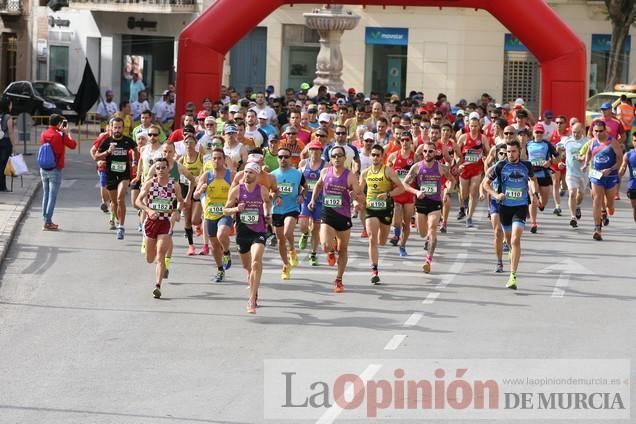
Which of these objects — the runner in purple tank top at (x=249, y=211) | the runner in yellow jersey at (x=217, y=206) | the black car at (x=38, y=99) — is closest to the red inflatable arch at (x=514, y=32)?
the runner in yellow jersey at (x=217, y=206)

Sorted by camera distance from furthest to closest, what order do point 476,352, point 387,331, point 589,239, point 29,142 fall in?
point 29,142, point 589,239, point 387,331, point 476,352

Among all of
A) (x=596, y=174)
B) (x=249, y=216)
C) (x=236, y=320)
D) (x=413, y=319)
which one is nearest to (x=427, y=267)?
(x=413, y=319)

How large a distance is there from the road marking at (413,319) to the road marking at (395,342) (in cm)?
65

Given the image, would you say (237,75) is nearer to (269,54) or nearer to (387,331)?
(269,54)

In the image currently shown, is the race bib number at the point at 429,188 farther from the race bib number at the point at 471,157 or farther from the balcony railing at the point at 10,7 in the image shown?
the balcony railing at the point at 10,7

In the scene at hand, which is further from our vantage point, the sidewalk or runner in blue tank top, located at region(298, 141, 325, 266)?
the sidewalk

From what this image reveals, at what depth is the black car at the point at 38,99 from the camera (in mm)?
40719

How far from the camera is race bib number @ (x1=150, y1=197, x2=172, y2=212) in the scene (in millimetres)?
16406

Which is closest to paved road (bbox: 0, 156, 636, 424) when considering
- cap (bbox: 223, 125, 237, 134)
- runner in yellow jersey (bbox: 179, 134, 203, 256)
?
runner in yellow jersey (bbox: 179, 134, 203, 256)

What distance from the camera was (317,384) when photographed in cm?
1207

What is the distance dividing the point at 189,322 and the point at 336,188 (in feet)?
9.58

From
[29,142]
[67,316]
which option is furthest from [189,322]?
[29,142]

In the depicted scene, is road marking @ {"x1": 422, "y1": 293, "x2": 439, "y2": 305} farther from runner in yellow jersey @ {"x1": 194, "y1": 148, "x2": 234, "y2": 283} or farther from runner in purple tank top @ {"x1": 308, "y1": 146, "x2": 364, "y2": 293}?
runner in yellow jersey @ {"x1": 194, "y1": 148, "x2": 234, "y2": 283}

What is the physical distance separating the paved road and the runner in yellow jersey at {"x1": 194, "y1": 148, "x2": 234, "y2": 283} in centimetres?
36
